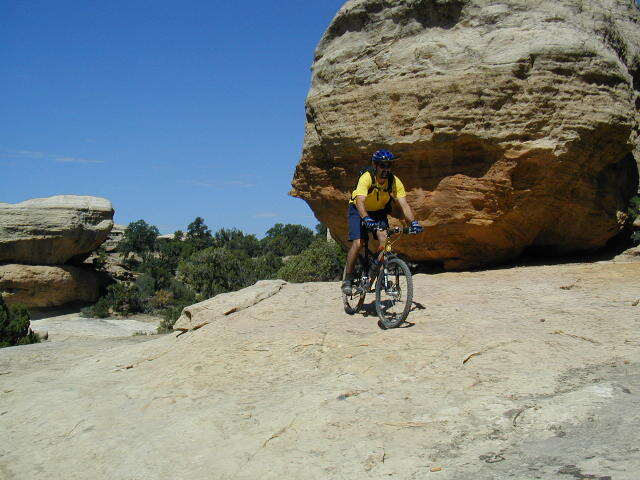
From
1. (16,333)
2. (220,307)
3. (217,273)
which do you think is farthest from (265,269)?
(220,307)

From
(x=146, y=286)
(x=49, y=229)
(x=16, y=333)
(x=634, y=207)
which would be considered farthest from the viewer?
(x=146, y=286)

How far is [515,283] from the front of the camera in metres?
8.09

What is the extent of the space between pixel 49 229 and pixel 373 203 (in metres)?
→ 23.3

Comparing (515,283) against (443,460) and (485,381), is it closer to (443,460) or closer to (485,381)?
(485,381)

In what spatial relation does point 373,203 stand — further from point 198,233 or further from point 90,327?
point 198,233

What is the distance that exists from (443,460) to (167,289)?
2664 cm

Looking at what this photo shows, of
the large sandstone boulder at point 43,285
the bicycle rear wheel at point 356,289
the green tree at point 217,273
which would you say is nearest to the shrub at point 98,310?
the large sandstone boulder at point 43,285

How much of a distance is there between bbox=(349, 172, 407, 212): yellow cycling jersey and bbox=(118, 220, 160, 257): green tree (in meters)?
33.7

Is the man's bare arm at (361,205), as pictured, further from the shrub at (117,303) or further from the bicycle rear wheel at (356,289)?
the shrub at (117,303)

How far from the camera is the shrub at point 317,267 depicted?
59.7ft

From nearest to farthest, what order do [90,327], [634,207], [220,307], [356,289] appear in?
[356,289]
[220,307]
[634,207]
[90,327]

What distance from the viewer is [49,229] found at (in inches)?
1040

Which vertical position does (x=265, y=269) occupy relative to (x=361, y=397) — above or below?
above

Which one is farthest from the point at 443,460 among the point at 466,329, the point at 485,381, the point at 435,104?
the point at 435,104
